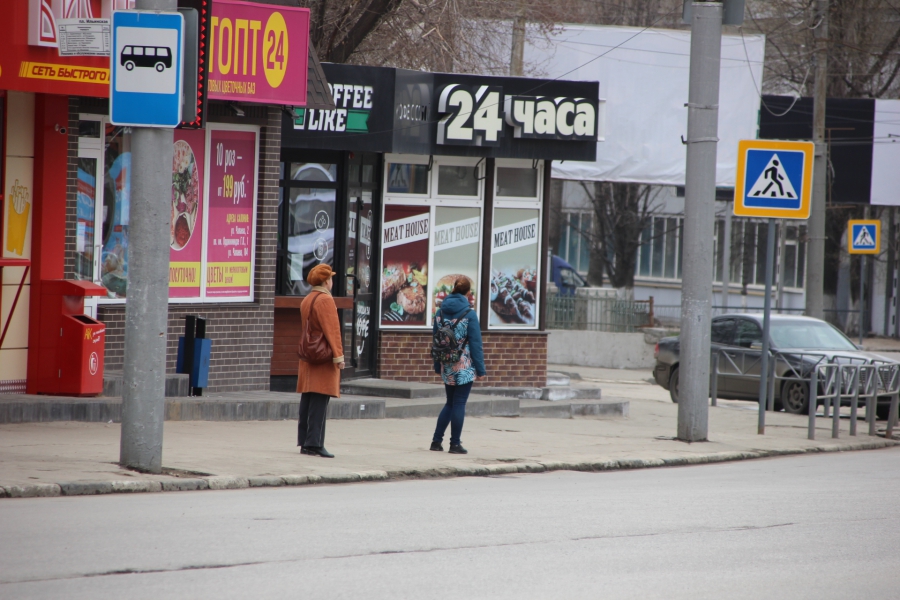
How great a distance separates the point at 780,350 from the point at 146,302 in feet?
39.2

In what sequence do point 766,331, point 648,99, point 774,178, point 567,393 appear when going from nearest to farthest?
1. point 774,178
2. point 766,331
3. point 567,393
4. point 648,99

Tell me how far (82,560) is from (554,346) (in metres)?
22.9

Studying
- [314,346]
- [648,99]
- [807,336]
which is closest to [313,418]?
[314,346]

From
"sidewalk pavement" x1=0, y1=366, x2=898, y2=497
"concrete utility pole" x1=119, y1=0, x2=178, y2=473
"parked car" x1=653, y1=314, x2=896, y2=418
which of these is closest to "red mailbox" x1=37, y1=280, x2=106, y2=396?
"sidewalk pavement" x1=0, y1=366, x2=898, y2=497

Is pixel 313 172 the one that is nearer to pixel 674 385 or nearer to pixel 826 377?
→ pixel 826 377

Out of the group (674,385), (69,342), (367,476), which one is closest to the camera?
(367,476)

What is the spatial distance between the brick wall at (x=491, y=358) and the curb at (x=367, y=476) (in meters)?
4.47

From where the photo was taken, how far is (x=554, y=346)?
28.6m

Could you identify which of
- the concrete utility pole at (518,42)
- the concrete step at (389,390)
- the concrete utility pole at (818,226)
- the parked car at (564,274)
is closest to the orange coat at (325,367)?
the concrete step at (389,390)

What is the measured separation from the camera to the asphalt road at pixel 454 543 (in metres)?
5.88

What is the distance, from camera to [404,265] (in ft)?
53.3

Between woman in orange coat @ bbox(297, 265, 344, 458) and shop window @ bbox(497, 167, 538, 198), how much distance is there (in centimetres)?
665

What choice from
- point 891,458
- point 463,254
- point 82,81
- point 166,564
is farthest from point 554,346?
point 166,564

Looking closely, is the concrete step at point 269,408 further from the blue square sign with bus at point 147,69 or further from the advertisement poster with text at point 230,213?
the blue square sign with bus at point 147,69
